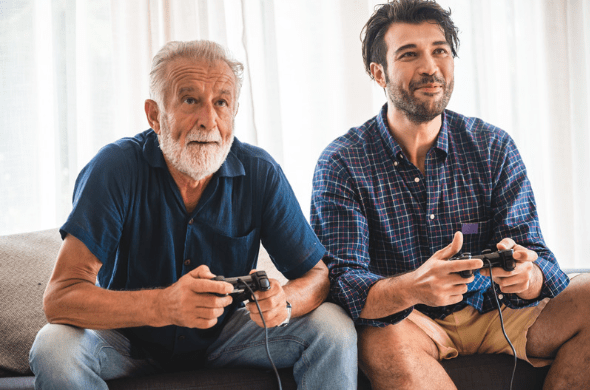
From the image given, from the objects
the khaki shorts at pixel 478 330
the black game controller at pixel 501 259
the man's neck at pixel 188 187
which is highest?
the man's neck at pixel 188 187

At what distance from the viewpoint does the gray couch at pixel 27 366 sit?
138 cm

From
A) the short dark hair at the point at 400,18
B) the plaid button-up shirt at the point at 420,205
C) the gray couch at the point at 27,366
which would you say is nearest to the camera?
the gray couch at the point at 27,366

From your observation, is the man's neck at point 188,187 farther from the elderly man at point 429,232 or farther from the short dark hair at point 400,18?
the short dark hair at point 400,18

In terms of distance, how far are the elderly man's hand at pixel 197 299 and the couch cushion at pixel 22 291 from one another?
2.08 feet

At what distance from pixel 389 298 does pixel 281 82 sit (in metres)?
1.38

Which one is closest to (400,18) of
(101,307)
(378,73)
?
(378,73)

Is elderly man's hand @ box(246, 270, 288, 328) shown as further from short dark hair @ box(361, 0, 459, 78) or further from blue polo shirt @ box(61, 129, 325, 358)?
short dark hair @ box(361, 0, 459, 78)

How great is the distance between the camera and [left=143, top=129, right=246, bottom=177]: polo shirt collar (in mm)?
1463

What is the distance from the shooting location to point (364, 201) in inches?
66.4

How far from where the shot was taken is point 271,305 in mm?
1257

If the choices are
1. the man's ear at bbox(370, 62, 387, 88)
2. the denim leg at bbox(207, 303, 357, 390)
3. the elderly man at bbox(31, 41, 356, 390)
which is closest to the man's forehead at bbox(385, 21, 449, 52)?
the man's ear at bbox(370, 62, 387, 88)

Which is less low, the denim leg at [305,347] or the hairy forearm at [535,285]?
the hairy forearm at [535,285]

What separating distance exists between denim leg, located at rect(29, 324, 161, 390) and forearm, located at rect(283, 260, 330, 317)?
1.51ft

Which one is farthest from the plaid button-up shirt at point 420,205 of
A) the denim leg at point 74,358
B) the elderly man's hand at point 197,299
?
the denim leg at point 74,358
